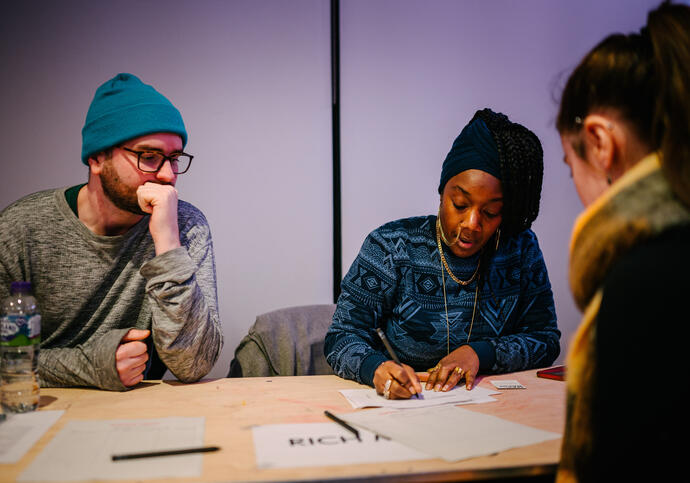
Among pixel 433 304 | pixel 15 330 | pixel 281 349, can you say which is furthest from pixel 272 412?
pixel 281 349

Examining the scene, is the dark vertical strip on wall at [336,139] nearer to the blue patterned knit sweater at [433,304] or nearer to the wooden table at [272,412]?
the blue patterned knit sweater at [433,304]

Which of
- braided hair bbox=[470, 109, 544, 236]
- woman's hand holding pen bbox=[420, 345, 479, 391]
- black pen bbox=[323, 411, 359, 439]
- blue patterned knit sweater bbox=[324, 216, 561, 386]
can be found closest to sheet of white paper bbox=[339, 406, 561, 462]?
black pen bbox=[323, 411, 359, 439]

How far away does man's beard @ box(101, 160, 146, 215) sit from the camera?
165 cm

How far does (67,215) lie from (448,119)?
2014 mm

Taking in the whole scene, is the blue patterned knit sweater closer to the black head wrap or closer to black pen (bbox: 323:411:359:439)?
the black head wrap

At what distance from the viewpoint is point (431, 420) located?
1.16 metres

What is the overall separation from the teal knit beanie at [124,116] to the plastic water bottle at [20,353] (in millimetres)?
593

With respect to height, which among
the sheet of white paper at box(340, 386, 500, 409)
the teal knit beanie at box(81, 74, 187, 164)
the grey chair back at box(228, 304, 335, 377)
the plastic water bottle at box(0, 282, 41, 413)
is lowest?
the grey chair back at box(228, 304, 335, 377)

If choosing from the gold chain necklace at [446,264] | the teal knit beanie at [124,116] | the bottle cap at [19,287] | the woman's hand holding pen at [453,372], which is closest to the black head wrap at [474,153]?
the gold chain necklace at [446,264]

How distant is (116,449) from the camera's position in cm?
97

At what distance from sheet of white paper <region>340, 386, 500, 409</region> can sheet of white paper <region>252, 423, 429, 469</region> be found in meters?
0.20

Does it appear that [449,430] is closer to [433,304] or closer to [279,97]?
[433,304]

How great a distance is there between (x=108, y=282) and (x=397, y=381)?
999 millimetres

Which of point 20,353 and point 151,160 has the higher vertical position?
point 151,160
